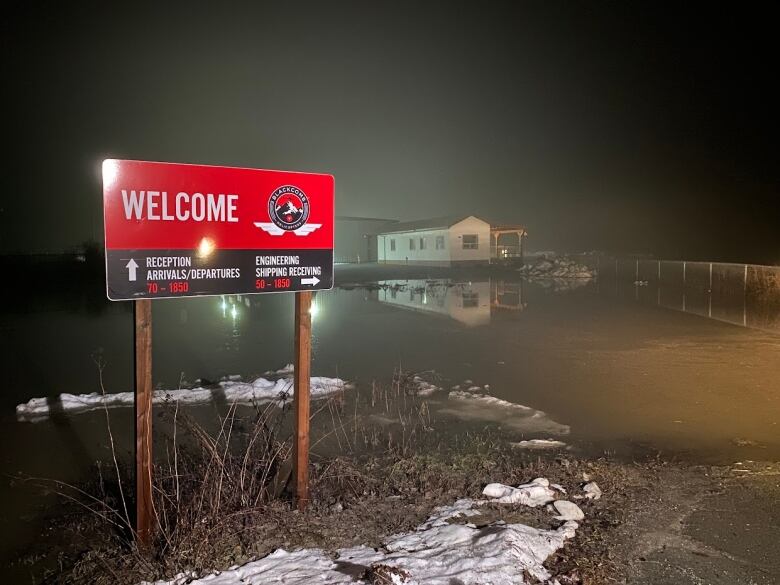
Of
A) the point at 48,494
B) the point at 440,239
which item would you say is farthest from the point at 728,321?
the point at 440,239

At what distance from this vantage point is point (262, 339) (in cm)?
1459

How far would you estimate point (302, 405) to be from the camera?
A: 14.9 ft

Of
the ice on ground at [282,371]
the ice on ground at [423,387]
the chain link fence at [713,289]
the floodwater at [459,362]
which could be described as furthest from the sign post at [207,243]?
the chain link fence at [713,289]

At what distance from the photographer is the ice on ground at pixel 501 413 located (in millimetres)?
7366

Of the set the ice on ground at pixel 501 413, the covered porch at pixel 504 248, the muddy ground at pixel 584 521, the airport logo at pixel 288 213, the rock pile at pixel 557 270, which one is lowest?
the ice on ground at pixel 501 413

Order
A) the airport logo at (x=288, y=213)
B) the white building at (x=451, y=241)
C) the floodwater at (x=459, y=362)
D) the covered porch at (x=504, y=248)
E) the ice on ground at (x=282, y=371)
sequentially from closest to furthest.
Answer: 1. the airport logo at (x=288, y=213)
2. the floodwater at (x=459, y=362)
3. the ice on ground at (x=282, y=371)
4. the white building at (x=451, y=241)
5. the covered porch at (x=504, y=248)

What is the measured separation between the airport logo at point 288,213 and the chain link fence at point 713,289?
51.3ft

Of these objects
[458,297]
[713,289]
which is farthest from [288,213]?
[713,289]

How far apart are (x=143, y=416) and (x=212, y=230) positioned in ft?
4.50

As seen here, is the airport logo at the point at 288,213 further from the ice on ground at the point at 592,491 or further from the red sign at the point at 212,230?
the ice on ground at the point at 592,491

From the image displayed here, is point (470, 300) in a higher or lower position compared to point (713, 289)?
lower

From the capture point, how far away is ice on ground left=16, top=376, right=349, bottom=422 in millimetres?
8289

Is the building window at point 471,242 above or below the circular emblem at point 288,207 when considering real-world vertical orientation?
above

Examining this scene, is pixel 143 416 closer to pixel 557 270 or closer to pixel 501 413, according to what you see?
pixel 501 413
